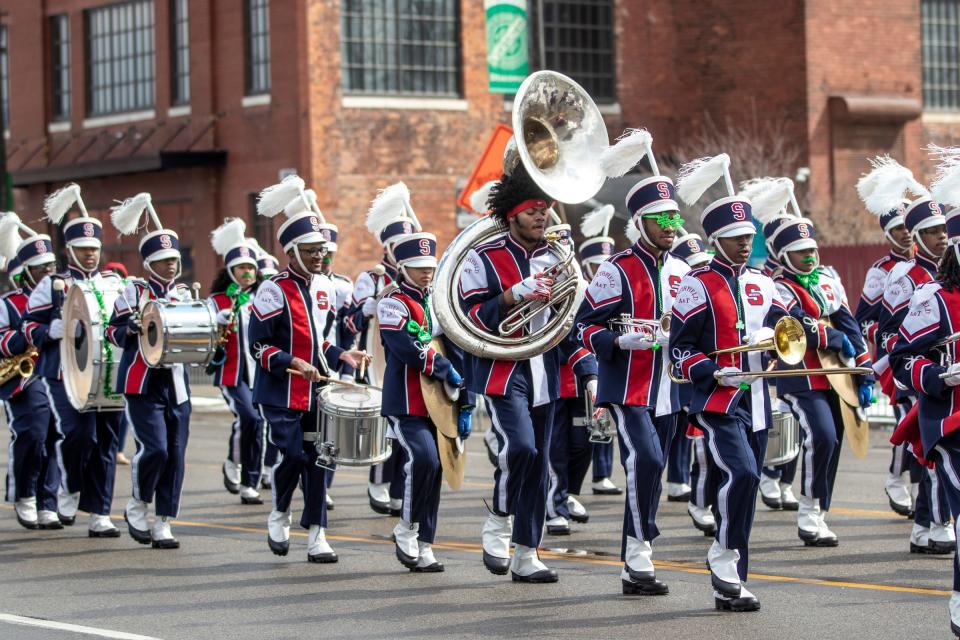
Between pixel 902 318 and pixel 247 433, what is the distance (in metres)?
6.42

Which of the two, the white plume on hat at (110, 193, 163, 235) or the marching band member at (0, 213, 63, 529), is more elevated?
the white plume on hat at (110, 193, 163, 235)

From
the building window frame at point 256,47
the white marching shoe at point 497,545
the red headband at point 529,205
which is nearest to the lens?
the red headband at point 529,205

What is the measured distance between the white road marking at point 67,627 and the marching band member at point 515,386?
2402 mm

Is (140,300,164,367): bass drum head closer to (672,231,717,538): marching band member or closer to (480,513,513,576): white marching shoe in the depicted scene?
(480,513,513,576): white marching shoe

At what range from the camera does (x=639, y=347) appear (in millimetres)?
10023

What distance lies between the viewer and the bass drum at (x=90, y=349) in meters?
12.8

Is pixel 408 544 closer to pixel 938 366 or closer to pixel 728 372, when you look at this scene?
pixel 728 372

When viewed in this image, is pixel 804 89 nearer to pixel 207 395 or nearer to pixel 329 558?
pixel 207 395

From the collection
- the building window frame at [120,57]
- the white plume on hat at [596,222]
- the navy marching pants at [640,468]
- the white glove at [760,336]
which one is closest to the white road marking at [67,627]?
the navy marching pants at [640,468]

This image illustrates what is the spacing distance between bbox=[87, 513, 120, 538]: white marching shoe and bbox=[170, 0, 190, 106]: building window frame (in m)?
24.2

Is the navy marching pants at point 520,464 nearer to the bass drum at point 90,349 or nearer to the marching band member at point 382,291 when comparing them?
the marching band member at point 382,291

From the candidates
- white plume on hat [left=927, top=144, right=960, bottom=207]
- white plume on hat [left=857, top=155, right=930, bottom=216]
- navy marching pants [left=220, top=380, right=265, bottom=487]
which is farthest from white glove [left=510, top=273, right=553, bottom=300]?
navy marching pants [left=220, top=380, right=265, bottom=487]

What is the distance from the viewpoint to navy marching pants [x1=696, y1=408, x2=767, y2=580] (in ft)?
30.8

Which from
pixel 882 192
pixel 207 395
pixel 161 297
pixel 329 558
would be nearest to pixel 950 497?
pixel 882 192
